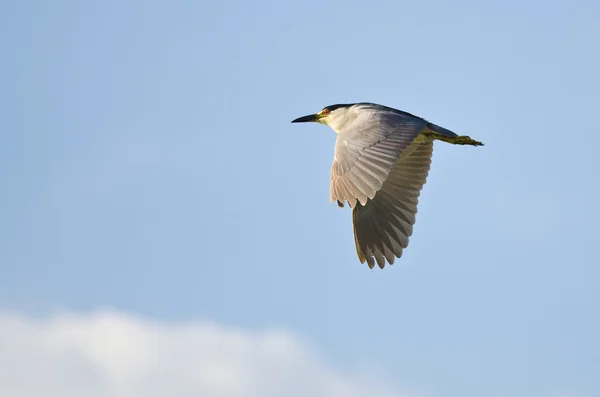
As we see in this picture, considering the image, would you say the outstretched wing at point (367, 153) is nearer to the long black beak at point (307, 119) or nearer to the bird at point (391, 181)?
the bird at point (391, 181)

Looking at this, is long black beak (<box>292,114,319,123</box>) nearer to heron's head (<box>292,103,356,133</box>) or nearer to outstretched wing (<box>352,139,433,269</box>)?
heron's head (<box>292,103,356,133</box>)

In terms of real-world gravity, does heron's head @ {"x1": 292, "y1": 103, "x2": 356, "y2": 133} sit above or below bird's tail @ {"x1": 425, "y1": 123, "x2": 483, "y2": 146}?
above

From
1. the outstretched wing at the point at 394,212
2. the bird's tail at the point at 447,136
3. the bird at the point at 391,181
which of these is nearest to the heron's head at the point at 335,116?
the bird at the point at 391,181

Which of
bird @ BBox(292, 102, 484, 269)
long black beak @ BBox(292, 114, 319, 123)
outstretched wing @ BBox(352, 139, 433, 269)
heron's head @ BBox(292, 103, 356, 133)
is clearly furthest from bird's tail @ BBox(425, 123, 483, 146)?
long black beak @ BBox(292, 114, 319, 123)

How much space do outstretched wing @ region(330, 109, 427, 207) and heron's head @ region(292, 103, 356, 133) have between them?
108 cm

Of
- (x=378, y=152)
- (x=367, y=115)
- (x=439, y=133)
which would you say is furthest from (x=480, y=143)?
(x=378, y=152)

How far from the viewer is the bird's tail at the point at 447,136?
615 inches

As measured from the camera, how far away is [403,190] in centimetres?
1633

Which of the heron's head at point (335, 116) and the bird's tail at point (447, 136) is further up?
the heron's head at point (335, 116)

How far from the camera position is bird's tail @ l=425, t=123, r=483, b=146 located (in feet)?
51.2

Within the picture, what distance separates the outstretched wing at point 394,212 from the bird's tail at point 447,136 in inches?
13.1

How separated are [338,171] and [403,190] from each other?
2.96 m

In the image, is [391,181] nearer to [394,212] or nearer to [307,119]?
[394,212]

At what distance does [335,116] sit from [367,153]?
3081 mm
